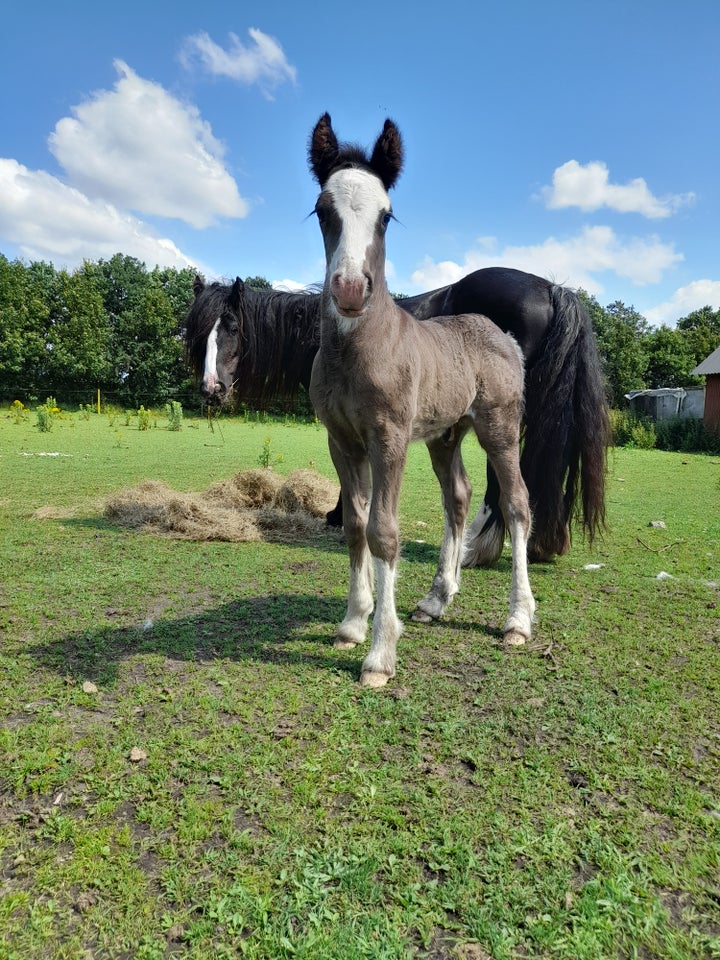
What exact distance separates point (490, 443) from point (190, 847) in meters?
3.00

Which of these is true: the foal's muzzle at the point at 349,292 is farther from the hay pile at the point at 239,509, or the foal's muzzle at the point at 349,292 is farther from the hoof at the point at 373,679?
the hay pile at the point at 239,509

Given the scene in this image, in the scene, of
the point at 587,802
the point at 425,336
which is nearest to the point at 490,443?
the point at 425,336

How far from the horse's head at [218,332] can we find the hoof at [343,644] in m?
3.28

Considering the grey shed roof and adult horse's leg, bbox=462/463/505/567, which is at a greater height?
the grey shed roof

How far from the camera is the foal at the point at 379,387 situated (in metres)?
2.87

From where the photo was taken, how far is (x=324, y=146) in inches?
122

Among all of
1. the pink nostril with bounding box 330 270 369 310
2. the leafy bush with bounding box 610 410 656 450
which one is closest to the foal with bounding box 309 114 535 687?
the pink nostril with bounding box 330 270 369 310

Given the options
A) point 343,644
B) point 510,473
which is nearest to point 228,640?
point 343,644

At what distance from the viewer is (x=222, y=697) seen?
9.61ft

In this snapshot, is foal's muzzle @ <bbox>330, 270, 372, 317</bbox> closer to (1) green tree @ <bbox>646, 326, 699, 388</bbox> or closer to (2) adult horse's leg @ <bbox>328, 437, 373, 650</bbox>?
(2) adult horse's leg @ <bbox>328, 437, 373, 650</bbox>

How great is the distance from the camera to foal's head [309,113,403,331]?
267 cm

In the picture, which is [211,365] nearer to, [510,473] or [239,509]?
[239,509]

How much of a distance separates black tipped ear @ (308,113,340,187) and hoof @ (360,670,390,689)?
2.76m

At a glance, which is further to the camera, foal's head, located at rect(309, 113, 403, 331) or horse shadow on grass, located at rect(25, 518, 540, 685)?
horse shadow on grass, located at rect(25, 518, 540, 685)
